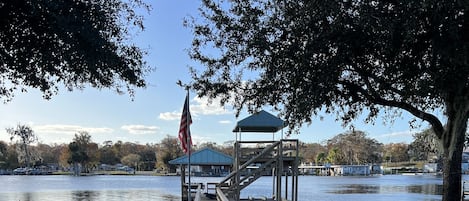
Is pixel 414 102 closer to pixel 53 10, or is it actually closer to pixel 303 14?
pixel 303 14

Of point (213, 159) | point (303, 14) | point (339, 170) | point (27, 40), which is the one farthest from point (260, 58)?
point (339, 170)

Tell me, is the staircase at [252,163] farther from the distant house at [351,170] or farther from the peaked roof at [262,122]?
the distant house at [351,170]

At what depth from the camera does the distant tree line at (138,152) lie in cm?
10862

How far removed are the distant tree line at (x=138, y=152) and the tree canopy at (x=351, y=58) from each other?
85289 mm

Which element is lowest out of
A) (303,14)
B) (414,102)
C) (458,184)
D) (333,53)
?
(458,184)

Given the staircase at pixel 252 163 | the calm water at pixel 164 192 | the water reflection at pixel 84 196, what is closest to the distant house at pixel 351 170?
the calm water at pixel 164 192

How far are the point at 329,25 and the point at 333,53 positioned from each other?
0.63 metres

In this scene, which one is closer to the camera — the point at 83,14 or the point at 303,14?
the point at 83,14

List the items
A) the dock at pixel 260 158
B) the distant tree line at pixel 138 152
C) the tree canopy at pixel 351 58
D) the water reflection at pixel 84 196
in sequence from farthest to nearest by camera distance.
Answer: the distant tree line at pixel 138 152 < the water reflection at pixel 84 196 < the dock at pixel 260 158 < the tree canopy at pixel 351 58

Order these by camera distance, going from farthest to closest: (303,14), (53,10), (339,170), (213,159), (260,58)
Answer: (339,170), (213,159), (260,58), (303,14), (53,10)

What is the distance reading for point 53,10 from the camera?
7332 millimetres

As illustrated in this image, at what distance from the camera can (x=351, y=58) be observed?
29.5ft

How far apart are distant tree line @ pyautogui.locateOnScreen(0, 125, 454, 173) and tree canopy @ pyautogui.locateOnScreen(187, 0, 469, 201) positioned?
85289 mm

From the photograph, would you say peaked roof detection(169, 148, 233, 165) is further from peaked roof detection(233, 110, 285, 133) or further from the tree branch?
the tree branch
